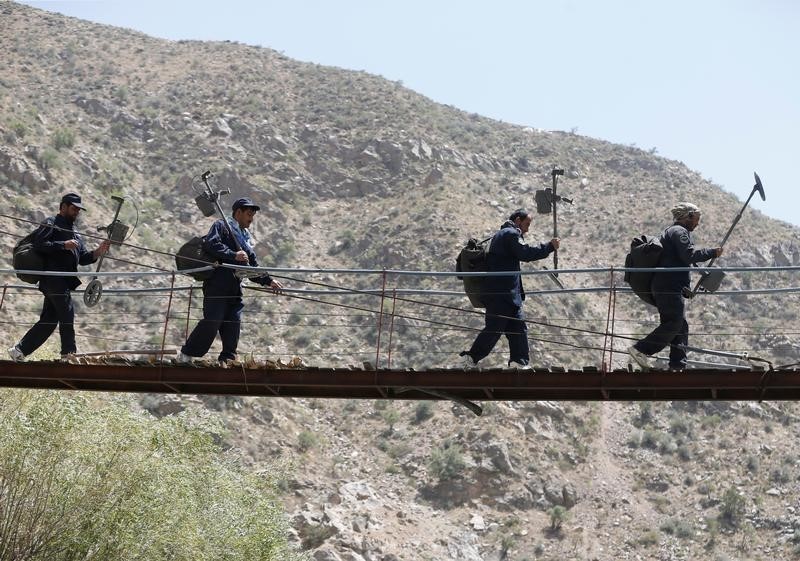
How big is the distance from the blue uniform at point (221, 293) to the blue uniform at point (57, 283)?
1294 millimetres

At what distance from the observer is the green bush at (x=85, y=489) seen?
16.3 meters

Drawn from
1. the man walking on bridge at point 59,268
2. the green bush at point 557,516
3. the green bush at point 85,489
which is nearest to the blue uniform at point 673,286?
the man walking on bridge at point 59,268

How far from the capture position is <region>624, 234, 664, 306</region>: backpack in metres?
10.7

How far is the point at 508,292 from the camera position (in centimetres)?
1090

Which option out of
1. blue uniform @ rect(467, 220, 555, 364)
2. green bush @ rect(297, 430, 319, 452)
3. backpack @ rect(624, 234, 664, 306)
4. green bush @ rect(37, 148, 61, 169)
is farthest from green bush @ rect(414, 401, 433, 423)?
backpack @ rect(624, 234, 664, 306)

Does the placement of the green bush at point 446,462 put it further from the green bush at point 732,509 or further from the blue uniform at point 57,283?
the blue uniform at point 57,283

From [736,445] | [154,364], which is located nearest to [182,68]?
[736,445]

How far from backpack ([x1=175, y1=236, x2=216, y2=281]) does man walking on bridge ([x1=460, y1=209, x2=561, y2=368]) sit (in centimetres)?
245

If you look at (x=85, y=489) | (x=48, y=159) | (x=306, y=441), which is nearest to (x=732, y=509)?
(x=306, y=441)

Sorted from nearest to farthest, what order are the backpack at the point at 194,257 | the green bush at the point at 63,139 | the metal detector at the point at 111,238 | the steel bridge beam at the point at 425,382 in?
the steel bridge beam at the point at 425,382
the backpack at the point at 194,257
the metal detector at the point at 111,238
the green bush at the point at 63,139

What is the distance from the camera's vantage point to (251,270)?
35.8 ft

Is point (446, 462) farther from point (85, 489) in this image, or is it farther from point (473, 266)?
point (473, 266)

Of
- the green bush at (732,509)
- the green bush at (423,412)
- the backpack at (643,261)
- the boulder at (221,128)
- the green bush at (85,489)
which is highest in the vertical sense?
the boulder at (221,128)

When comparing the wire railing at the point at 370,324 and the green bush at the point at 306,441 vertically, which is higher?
the wire railing at the point at 370,324
